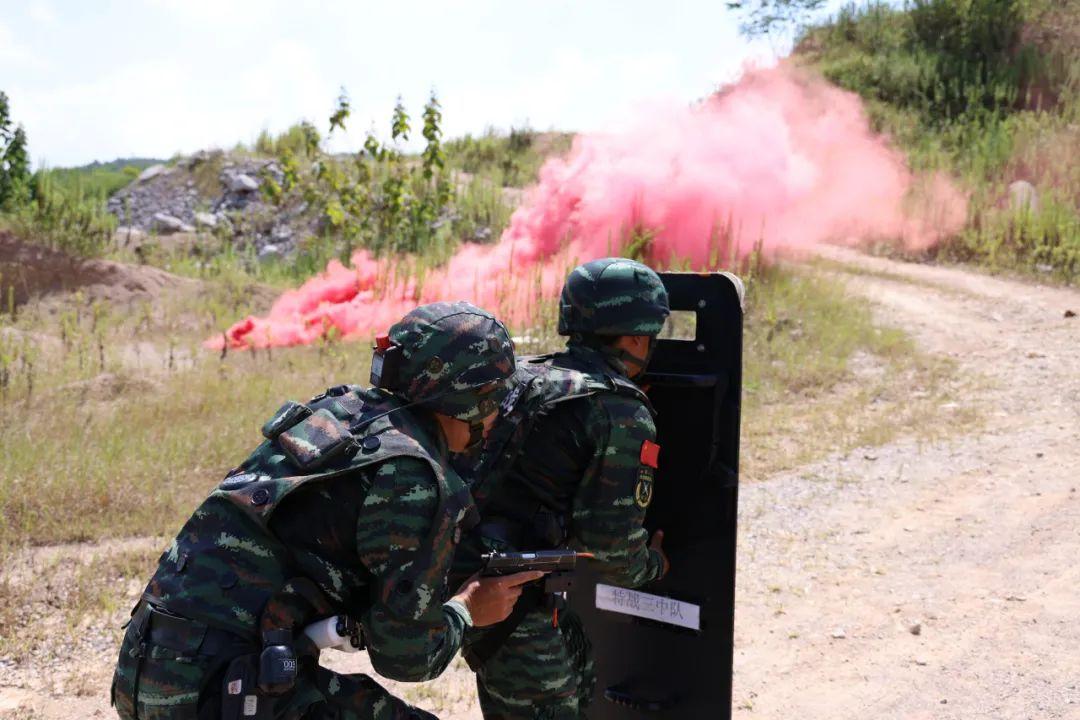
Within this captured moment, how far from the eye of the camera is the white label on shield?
3574 millimetres

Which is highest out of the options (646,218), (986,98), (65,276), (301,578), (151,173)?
(986,98)

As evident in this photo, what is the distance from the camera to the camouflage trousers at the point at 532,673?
10.1 feet

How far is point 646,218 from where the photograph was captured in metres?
13.2

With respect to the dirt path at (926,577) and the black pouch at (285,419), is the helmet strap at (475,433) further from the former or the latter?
the dirt path at (926,577)

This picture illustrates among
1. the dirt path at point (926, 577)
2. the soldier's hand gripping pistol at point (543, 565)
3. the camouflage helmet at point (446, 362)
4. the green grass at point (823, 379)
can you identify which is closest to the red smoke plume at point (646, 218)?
the green grass at point (823, 379)

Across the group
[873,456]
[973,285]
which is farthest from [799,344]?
[973,285]

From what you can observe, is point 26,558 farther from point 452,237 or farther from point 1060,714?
point 452,237

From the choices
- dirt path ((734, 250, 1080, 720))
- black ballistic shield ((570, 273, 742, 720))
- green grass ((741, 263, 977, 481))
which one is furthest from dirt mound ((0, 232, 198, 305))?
black ballistic shield ((570, 273, 742, 720))

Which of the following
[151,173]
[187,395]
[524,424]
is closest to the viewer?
[524,424]

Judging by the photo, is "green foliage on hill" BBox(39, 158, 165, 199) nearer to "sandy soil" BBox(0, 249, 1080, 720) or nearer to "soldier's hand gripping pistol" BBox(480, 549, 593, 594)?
"sandy soil" BBox(0, 249, 1080, 720)

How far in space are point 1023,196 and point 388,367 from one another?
16109mm

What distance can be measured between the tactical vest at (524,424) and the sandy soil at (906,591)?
151 cm

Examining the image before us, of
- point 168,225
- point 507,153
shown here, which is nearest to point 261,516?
point 168,225

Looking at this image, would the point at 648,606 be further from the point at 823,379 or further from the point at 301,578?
the point at 823,379
